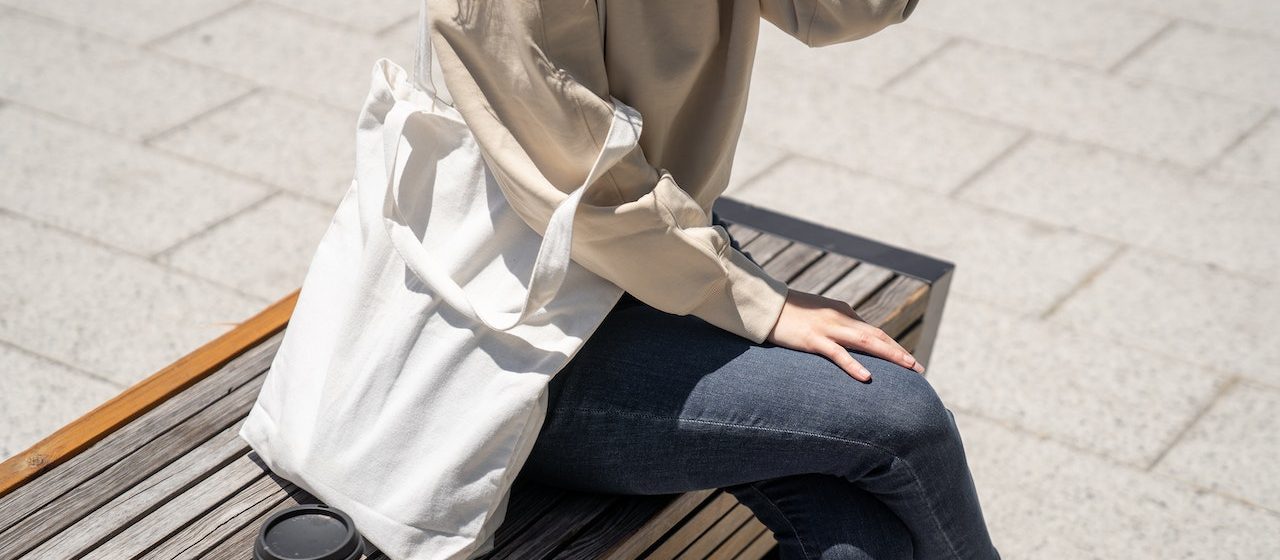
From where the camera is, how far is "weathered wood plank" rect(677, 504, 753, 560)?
230cm

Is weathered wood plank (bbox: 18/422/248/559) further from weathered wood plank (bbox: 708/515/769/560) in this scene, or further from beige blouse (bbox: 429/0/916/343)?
weathered wood plank (bbox: 708/515/769/560)

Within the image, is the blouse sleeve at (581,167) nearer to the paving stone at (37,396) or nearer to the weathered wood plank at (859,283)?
the weathered wood plank at (859,283)

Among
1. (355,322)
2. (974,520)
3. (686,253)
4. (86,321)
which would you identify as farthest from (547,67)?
(86,321)

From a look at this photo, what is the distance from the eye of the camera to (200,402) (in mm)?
2264

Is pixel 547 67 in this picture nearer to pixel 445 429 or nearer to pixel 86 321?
pixel 445 429

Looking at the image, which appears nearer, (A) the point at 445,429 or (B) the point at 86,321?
(A) the point at 445,429

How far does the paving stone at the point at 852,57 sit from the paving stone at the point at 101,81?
1852 millimetres

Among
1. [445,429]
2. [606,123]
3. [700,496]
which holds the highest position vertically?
[606,123]

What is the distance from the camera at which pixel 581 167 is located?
71.5 inches

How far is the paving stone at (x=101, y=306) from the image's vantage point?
3236mm

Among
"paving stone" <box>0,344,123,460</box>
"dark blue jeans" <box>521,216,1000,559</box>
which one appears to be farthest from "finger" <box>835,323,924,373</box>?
"paving stone" <box>0,344,123,460</box>

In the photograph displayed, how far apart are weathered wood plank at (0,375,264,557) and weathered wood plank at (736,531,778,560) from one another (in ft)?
3.15

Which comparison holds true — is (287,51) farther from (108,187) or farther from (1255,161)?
(1255,161)

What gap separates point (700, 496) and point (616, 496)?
0.54 ft
